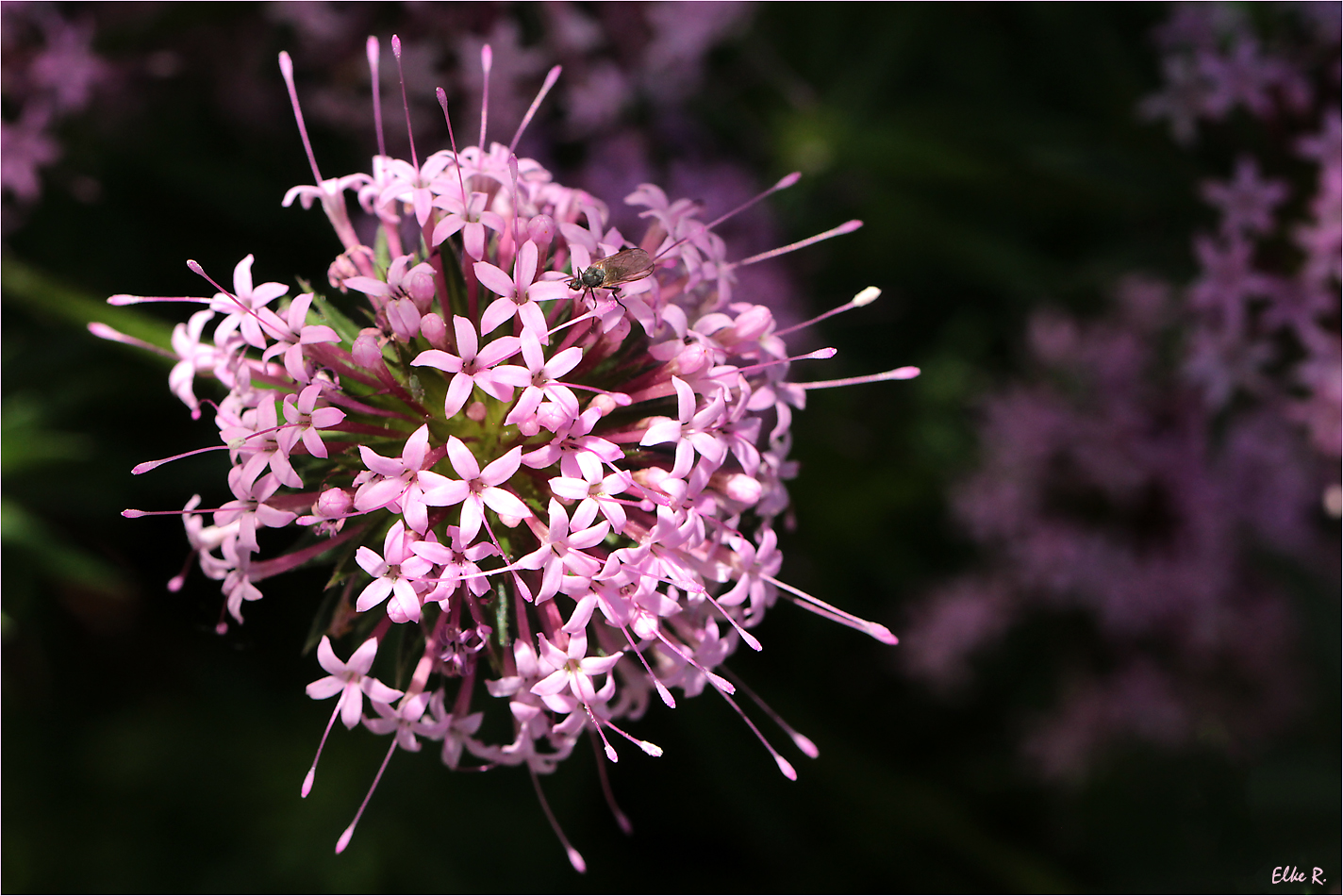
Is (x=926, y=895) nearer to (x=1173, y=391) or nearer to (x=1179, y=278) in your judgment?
(x=1173, y=391)

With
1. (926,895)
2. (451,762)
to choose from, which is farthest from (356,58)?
(926,895)

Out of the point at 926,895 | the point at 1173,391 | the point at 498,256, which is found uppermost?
the point at 1173,391

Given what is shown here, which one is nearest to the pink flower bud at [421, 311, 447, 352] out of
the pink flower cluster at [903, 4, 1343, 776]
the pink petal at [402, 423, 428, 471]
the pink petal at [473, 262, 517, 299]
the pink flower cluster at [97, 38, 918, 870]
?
the pink flower cluster at [97, 38, 918, 870]

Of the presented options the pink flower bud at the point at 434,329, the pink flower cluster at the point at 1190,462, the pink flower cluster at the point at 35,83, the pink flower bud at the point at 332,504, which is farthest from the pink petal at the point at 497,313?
the pink flower cluster at the point at 1190,462

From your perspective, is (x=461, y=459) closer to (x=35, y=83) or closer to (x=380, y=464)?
(x=380, y=464)
